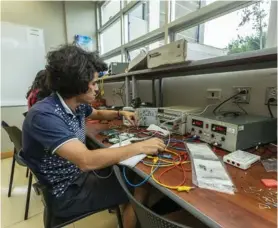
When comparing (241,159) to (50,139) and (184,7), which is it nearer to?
(50,139)

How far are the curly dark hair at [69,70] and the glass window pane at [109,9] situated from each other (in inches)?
93.7

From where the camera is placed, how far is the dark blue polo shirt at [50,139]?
2.66 feet

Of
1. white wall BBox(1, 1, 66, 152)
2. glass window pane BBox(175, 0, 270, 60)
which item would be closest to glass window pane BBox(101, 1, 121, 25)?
white wall BBox(1, 1, 66, 152)

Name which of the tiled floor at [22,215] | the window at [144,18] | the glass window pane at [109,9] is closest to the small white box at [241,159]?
the tiled floor at [22,215]

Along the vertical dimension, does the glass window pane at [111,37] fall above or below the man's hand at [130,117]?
above

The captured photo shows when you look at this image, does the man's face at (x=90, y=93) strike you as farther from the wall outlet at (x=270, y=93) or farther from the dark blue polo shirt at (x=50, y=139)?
the wall outlet at (x=270, y=93)

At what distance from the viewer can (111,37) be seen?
3451 millimetres

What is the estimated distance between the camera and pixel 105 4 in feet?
11.4

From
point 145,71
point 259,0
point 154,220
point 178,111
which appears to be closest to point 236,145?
point 178,111

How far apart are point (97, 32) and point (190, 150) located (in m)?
3.41

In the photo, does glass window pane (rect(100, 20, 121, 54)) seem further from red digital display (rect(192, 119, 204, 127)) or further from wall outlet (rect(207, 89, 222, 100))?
red digital display (rect(192, 119, 204, 127))

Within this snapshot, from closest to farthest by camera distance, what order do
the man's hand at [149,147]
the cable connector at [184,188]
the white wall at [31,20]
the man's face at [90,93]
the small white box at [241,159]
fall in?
the cable connector at [184,188] → the small white box at [241,159] → the man's hand at [149,147] → the man's face at [90,93] → the white wall at [31,20]

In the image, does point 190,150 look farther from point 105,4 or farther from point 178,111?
point 105,4

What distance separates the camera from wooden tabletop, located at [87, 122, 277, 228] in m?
0.47
